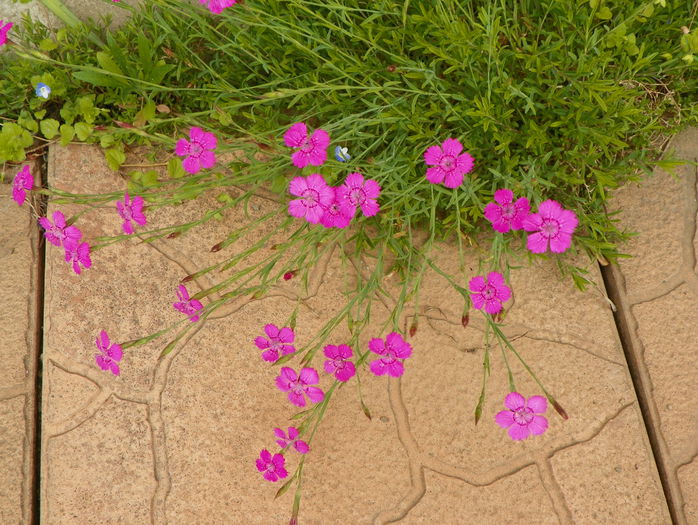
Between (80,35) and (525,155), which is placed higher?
(80,35)

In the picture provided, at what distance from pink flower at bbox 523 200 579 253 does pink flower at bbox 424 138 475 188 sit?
0.19 meters

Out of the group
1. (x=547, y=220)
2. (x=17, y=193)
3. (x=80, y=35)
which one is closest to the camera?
(x=547, y=220)

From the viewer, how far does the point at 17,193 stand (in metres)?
1.63

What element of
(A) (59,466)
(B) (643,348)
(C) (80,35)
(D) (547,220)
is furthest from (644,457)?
(C) (80,35)

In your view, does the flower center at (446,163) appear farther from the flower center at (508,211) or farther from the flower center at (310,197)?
the flower center at (310,197)

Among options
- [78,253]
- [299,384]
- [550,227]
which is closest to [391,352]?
[299,384]

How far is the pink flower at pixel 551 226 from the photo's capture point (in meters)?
1.43

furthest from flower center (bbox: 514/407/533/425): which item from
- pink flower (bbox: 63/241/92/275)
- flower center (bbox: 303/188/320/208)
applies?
pink flower (bbox: 63/241/92/275)

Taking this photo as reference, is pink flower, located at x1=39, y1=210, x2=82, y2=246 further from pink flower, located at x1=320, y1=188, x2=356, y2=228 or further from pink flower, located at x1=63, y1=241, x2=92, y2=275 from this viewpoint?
pink flower, located at x1=320, y1=188, x2=356, y2=228

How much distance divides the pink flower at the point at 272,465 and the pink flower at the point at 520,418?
494 mm

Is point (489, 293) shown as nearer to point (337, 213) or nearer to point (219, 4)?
point (337, 213)

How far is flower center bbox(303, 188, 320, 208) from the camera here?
1.43 meters

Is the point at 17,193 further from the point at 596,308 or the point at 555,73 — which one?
the point at 596,308

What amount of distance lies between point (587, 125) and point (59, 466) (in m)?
1.69
